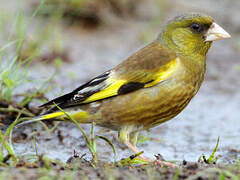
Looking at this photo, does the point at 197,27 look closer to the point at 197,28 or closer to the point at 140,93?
the point at 197,28

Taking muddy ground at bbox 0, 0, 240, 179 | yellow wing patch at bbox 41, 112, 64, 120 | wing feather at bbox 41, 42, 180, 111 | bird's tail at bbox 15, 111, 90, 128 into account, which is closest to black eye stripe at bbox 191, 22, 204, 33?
wing feather at bbox 41, 42, 180, 111

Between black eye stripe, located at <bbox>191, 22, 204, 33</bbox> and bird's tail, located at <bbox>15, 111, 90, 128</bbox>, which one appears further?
black eye stripe, located at <bbox>191, 22, 204, 33</bbox>

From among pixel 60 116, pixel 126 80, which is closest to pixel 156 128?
pixel 126 80

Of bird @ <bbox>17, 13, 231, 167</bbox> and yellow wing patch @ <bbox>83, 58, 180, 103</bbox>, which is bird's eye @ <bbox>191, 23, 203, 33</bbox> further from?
yellow wing patch @ <bbox>83, 58, 180, 103</bbox>

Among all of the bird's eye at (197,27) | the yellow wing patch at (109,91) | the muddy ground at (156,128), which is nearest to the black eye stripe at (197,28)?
the bird's eye at (197,27)

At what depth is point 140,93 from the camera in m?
4.19

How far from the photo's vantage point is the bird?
13.6 ft

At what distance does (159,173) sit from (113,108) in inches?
42.5

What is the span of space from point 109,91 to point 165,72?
0.51 metres

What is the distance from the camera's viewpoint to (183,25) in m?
4.60

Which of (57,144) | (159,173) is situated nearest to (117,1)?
(57,144)

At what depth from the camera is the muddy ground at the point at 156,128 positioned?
3.32 metres

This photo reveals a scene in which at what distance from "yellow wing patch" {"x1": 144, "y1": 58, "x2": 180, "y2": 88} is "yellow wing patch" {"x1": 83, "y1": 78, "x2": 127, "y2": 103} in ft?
0.80

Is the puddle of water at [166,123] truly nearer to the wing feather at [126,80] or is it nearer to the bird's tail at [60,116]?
the bird's tail at [60,116]
